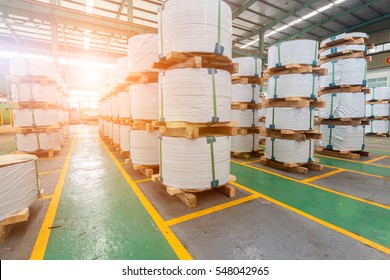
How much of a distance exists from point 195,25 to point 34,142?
20.5 ft

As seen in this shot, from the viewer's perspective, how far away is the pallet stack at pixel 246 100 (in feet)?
20.1

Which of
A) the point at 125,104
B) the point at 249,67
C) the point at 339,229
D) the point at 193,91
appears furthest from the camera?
the point at 249,67

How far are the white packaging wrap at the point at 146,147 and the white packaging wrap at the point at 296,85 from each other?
3.23 meters

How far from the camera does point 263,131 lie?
5.57 meters

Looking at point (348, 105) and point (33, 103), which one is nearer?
point (348, 105)

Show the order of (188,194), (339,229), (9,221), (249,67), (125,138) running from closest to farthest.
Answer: (9,221)
(339,229)
(188,194)
(125,138)
(249,67)

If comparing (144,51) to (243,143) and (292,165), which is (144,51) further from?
(292,165)

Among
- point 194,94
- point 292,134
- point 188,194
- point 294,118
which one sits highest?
point 194,94

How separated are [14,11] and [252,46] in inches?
666

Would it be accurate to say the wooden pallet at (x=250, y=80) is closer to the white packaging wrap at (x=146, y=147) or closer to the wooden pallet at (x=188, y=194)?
the white packaging wrap at (x=146, y=147)

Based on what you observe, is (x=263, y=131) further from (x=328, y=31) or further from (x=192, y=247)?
(x=328, y=31)

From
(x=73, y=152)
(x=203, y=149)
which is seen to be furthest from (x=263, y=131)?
(x=73, y=152)

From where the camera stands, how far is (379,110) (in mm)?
11500

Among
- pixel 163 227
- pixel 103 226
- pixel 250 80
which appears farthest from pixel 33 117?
pixel 250 80
